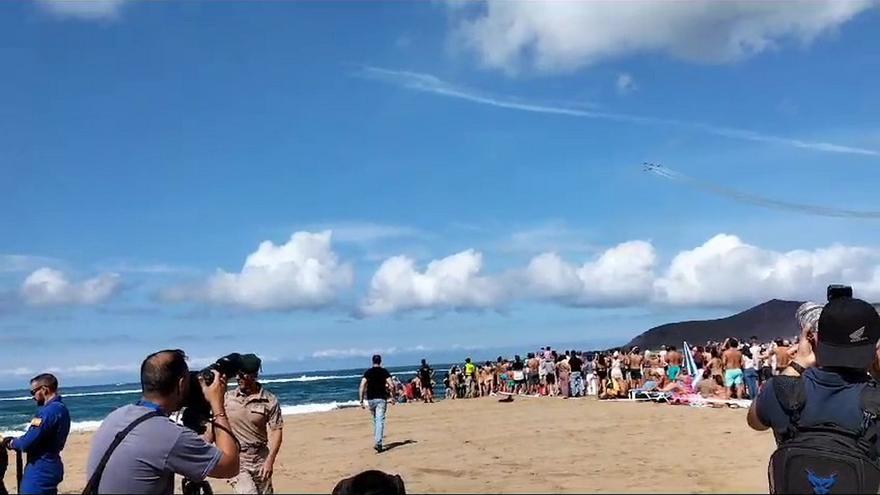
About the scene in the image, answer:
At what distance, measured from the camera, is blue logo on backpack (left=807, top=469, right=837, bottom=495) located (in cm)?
261

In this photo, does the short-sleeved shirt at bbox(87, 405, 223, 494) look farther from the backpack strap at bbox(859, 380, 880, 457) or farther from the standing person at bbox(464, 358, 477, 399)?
the standing person at bbox(464, 358, 477, 399)

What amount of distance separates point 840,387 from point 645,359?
24725mm

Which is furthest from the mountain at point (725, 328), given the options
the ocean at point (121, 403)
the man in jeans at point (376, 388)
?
the man in jeans at point (376, 388)

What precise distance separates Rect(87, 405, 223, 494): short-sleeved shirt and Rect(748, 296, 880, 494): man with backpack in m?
2.30

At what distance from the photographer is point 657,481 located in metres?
9.57

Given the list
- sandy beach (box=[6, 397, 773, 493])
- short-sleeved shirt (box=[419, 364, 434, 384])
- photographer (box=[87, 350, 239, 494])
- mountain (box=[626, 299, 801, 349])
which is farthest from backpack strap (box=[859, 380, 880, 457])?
mountain (box=[626, 299, 801, 349])

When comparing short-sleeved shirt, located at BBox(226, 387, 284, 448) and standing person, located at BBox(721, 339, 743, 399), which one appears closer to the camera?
short-sleeved shirt, located at BBox(226, 387, 284, 448)

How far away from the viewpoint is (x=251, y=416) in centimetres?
631

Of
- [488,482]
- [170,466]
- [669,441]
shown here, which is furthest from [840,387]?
[669,441]

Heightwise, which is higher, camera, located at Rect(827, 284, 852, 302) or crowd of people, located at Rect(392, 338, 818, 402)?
camera, located at Rect(827, 284, 852, 302)

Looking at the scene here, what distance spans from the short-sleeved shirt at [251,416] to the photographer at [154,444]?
2820mm

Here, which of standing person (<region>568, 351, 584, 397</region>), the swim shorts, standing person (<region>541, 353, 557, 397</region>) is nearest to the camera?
the swim shorts

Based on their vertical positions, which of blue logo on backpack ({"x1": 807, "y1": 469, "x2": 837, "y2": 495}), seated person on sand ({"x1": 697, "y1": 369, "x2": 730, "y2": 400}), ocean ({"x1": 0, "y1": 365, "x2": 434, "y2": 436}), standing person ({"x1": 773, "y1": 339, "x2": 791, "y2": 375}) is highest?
standing person ({"x1": 773, "y1": 339, "x2": 791, "y2": 375})

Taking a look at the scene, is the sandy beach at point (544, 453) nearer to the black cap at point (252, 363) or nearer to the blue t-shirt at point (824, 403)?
the black cap at point (252, 363)
